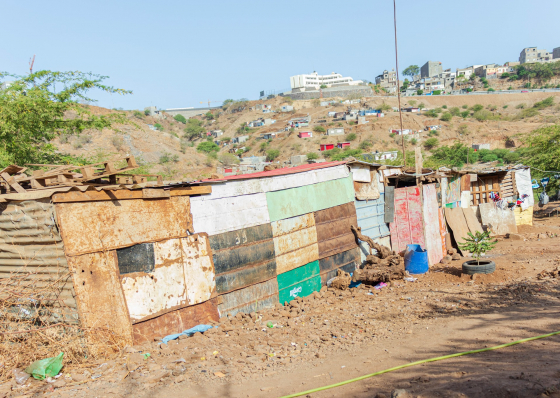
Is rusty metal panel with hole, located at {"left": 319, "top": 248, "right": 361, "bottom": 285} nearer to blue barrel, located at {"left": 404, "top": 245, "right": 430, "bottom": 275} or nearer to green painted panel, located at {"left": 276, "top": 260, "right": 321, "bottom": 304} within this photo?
green painted panel, located at {"left": 276, "top": 260, "right": 321, "bottom": 304}

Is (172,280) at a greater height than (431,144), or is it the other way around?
(431,144)

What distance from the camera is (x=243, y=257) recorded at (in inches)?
291

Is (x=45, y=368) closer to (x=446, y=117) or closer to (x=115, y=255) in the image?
(x=115, y=255)

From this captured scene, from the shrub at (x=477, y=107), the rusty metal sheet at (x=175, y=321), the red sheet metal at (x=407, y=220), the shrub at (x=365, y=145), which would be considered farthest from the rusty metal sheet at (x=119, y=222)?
the shrub at (x=477, y=107)

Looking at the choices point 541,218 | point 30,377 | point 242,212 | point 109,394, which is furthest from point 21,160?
point 541,218

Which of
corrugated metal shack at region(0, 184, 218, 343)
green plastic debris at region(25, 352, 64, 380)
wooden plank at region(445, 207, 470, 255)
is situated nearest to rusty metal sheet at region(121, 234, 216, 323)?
corrugated metal shack at region(0, 184, 218, 343)

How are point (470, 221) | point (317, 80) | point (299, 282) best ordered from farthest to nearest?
point (317, 80)
point (470, 221)
point (299, 282)

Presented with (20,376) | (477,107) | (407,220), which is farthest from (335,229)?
(477,107)

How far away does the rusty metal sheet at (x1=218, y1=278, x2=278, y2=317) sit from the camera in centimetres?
711

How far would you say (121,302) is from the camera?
5684 mm

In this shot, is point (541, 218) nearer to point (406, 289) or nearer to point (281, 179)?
point (406, 289)

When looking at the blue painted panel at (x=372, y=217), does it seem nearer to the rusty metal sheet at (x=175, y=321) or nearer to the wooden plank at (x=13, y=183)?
the rusty metal sheet at (x=175, y=321)

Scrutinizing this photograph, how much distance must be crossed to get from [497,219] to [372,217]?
23.4 feet

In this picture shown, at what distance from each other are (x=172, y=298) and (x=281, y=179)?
10.8 ft
